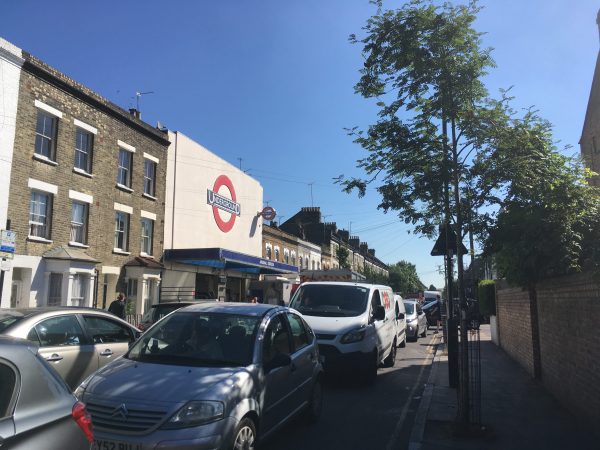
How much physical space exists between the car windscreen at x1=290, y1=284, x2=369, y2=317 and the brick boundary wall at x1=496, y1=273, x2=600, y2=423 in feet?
11.3

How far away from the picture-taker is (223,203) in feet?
98.4

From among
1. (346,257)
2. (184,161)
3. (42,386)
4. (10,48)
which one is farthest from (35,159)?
(346,257)

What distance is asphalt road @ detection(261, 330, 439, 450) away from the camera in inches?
244

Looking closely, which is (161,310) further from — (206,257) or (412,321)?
(206,257)

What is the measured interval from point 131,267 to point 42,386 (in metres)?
19.3

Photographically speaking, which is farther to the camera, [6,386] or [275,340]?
[275,340]

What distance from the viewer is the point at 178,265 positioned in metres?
25.2

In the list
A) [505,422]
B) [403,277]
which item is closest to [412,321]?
[505,422]

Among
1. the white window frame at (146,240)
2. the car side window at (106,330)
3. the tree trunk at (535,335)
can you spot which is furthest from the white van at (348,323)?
the white window frame at (146,240)

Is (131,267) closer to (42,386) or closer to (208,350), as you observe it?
(208,350)

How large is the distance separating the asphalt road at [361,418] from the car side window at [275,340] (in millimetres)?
1024

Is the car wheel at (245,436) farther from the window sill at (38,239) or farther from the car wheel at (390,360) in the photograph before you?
the window sill at (38,239)

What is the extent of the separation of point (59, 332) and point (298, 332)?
10.0ft

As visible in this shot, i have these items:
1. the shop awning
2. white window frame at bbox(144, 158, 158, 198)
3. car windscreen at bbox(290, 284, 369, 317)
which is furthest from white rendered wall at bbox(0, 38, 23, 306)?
car windscreen at bbox(290, 284, 369, 317)
